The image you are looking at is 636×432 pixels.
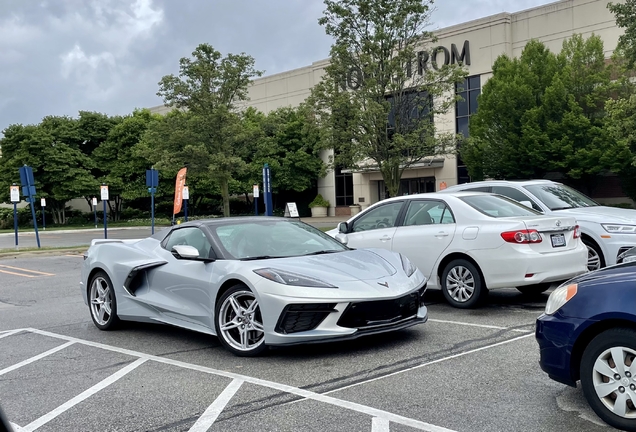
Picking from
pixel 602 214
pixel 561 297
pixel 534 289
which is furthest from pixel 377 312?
pixel 602 214

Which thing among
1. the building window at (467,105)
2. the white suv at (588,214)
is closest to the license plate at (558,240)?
the white suv at (588,214)

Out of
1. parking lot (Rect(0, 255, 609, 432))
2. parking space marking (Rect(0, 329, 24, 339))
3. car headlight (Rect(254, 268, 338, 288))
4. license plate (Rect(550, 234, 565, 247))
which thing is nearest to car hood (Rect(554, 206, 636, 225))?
license plate (Rect(550, 234, 565, 247))

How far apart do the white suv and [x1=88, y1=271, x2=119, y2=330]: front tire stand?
Result: 21.5 ft

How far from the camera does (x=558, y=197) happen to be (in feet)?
34.2

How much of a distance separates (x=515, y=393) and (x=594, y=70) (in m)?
30.1

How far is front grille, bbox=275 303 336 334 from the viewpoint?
5.34m

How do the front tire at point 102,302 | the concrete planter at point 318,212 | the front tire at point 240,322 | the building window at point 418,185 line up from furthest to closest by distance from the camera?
the concrete planter at point 318,212 < the building window at point 418,185 < the front tire at point 102,302 < the front tire at point 240,322

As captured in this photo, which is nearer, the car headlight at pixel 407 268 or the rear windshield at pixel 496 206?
the car headlight at pixel 407 268

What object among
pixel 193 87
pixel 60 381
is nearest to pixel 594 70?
pixel 193 87

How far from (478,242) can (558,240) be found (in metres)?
0.99

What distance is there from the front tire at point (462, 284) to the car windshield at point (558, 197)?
303cm

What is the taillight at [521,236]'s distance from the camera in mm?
7398

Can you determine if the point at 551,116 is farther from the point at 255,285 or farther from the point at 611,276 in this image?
the point at 611,276

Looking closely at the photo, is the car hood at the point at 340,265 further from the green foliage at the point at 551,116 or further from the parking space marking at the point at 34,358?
the green foliage at the point at 551,116
